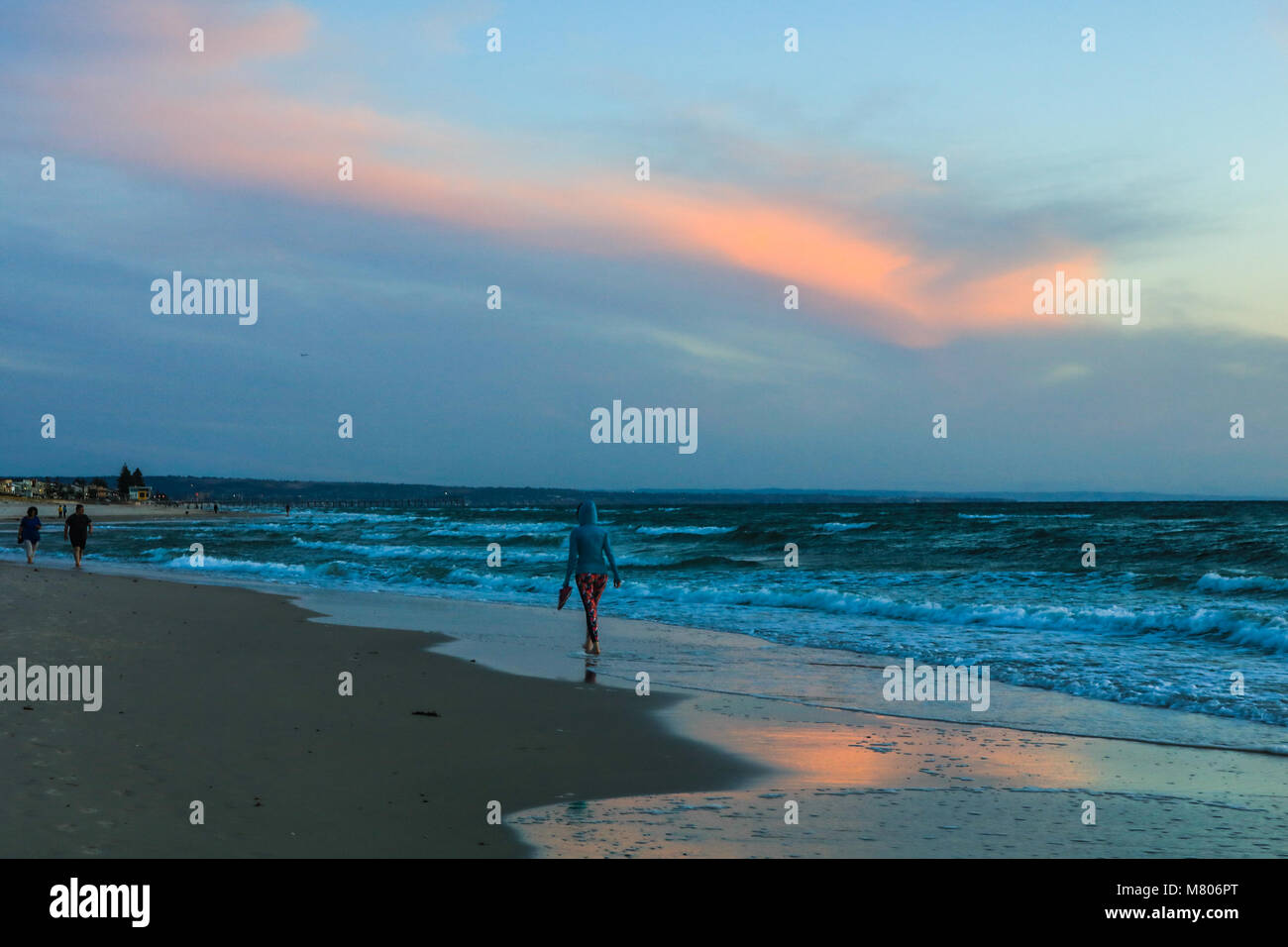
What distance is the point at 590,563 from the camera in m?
13.6

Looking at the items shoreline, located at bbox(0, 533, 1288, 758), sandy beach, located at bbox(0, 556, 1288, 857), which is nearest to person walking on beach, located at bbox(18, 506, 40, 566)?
shoreline, located at bbox(0, 533, 1288, 758)

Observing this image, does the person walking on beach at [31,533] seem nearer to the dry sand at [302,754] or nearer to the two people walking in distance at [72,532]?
the two people walking in distance at [72,532]

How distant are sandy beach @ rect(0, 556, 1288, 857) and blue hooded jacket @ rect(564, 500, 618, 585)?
5.41 ft

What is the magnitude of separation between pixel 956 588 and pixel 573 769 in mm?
18933

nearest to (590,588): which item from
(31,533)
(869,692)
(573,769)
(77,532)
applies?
(869,692)

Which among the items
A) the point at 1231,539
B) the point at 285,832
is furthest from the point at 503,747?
the point at 1231,539

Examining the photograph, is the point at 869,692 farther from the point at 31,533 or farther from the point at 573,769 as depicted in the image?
the point at 31,533

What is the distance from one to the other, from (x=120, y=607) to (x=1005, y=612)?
53.3ft

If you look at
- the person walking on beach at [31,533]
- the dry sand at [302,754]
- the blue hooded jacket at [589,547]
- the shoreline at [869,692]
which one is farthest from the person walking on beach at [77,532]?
the blue hooded jacket at [589,547]

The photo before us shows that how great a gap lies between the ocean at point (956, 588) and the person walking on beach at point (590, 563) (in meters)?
2.72

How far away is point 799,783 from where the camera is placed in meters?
6.70

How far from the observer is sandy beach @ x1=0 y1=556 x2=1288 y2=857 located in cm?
531

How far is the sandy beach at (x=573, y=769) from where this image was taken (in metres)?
5.31

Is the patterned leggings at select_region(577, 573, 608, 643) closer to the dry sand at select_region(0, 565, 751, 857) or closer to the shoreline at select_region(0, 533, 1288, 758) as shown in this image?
the shoreline at select_region(0, 533, 1288, 758)
